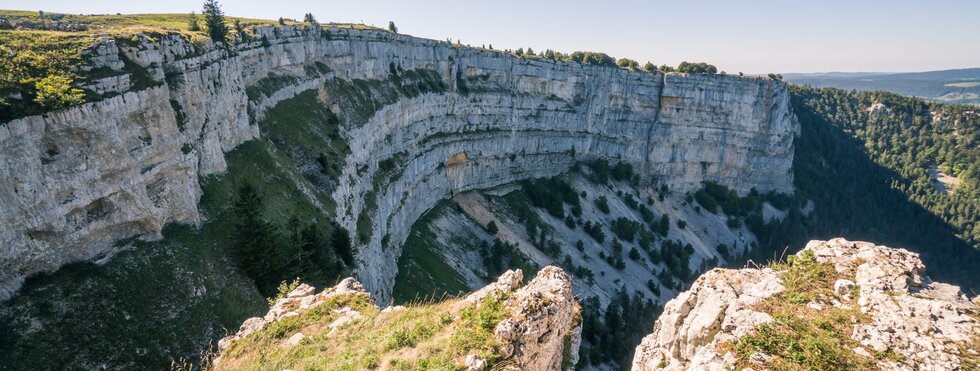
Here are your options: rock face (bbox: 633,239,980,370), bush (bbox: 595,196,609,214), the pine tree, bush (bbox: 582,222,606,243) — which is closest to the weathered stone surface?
rock face (bbox: 633,239,980,370)

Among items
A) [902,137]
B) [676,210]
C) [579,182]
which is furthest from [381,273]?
[902,137]

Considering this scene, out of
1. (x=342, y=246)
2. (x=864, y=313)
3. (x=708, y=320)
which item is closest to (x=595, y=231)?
(x=342, y=246)

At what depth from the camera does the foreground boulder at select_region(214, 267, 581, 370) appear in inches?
551

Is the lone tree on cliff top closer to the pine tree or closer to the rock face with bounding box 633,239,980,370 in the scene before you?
the pine tree

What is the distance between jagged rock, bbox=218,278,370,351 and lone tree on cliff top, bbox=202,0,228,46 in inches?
1097

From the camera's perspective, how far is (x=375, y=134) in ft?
197

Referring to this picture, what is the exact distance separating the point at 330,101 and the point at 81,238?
3619cm

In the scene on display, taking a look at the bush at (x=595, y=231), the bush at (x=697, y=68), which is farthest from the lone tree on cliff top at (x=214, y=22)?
the bush at (x=697, y=68)

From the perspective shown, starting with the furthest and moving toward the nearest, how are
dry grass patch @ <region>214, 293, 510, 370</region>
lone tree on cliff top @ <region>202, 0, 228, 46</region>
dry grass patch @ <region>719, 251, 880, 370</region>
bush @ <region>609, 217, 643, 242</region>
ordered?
1. bush @ <region>609, 217, 643, 242</region>
2. lone tree on cliff top @ <region>202, 0, 228, 46</region>
3. dry grass patch @ <region>214, 293, 510, 370</region>
4. dry grass patch @ <region>719, 251, 880, 370</region>

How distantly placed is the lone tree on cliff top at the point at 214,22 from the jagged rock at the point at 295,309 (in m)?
27.9

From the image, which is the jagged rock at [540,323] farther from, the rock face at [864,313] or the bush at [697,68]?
the bush at [697,68]

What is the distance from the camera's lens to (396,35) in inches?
3091

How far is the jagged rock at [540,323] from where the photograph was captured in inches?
547

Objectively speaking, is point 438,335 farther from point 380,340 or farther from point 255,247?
point 255,247
